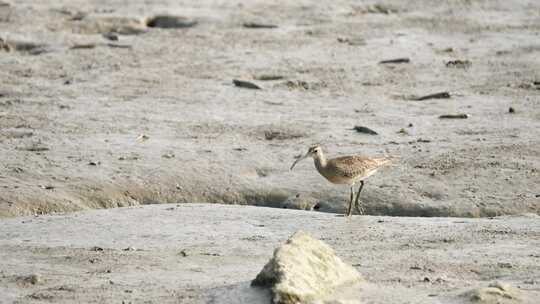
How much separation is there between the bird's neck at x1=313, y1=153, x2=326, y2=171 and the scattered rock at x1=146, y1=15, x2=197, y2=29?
6355mm

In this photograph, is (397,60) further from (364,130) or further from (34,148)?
(34,148)

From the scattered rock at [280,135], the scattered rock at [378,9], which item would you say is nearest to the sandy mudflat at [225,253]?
A: the scattered rock at [280,135]

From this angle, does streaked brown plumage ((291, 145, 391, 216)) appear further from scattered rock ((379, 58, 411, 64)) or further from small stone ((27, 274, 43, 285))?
scattered rock ((379, 58, 411, 64))

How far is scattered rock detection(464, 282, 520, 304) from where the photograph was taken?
7.06 meters

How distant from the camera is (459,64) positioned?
14.6m

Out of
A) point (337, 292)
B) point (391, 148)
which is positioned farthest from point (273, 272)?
point (391, 148)

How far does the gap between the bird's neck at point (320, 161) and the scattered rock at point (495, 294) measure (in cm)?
307

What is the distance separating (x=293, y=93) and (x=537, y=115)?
2557mm

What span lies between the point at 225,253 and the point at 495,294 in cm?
209

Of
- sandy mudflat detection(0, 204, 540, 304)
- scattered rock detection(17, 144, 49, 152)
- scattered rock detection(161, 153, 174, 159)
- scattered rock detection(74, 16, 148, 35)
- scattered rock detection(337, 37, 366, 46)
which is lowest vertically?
scattered rock detection(74, 16, 148, 35)

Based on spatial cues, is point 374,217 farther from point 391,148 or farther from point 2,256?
point 2,256

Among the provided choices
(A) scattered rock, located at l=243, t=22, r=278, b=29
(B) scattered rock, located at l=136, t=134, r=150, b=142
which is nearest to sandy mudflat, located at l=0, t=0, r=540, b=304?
(A) scattered rock, located at l=243, t=22, r=278, b=29

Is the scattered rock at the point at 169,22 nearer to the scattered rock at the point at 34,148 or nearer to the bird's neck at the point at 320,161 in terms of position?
the scattered rock at the point at 34,148

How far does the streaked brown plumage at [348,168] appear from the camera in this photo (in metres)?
9.87
